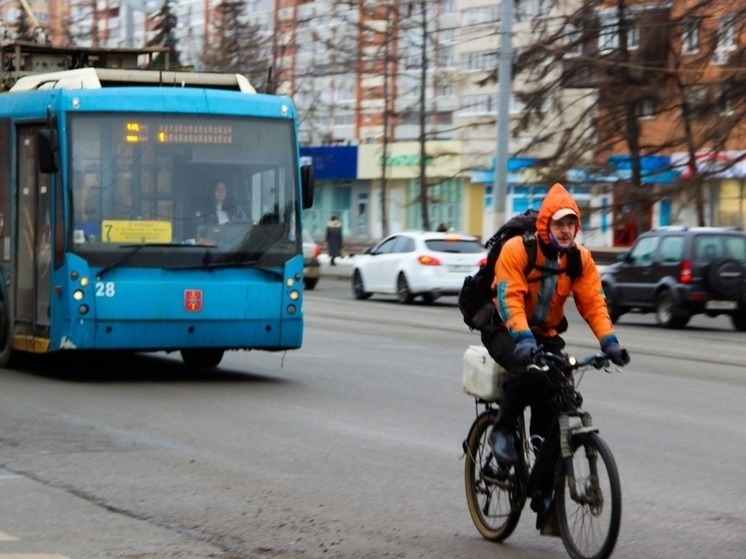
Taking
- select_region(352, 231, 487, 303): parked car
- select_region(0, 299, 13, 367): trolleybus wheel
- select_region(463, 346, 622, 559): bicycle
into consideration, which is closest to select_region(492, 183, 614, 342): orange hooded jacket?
A: select_region(463, 346, 622, 559): bicycle

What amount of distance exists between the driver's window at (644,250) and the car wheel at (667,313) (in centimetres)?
73

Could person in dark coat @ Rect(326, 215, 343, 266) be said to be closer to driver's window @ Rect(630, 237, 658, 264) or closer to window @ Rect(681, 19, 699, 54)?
window @ Rect(681, 19, 699, 54)

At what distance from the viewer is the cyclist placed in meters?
7.07

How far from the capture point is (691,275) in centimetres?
2572

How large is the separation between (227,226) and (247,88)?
158 centimetres

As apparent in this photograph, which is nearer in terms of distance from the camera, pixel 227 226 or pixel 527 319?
pixel 527 319

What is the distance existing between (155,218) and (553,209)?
835cm

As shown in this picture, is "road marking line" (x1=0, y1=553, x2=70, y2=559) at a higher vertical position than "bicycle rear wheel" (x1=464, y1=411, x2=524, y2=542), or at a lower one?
lower

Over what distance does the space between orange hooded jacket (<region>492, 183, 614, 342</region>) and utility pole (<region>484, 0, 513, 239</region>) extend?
29.7 m

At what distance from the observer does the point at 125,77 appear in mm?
15758

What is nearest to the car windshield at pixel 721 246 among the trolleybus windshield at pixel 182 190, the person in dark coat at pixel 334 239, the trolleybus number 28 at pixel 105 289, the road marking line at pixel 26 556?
the trolleybus windshield at pixel 182 190

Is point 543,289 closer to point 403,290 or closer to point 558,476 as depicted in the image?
point 558,476

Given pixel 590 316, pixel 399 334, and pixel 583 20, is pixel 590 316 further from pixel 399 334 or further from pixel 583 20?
pixel 583 20

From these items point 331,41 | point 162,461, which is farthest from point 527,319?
point 331,41
